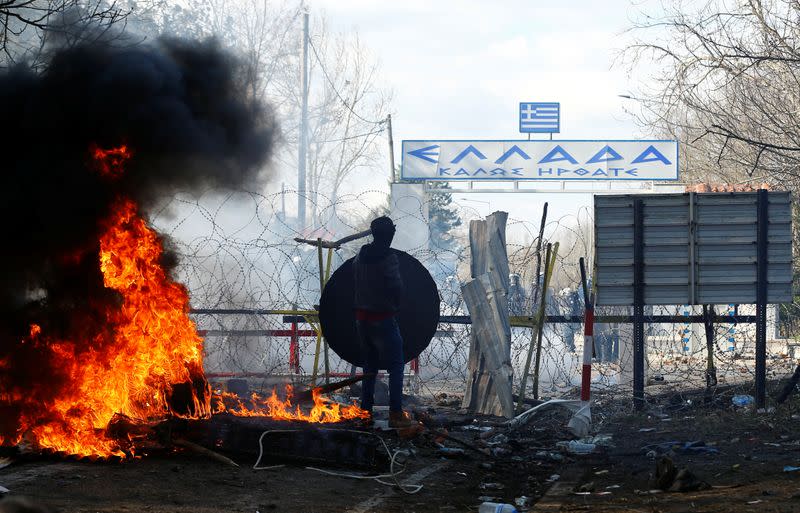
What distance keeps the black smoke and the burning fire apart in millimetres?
104

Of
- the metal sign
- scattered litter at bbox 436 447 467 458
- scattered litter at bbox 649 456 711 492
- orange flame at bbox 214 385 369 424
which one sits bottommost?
scattered litter at bbox 436 447 467 458

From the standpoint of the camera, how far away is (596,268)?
10820mm

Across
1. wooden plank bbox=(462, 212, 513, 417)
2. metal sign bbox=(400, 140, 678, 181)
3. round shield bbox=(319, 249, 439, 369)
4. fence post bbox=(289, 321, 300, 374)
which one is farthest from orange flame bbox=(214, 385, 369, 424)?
metal sign bbox=(400, 140, 678, 181)

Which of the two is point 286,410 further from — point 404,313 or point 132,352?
point 132,352

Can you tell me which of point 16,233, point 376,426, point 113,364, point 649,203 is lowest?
point 376,426

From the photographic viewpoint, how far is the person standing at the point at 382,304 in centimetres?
912

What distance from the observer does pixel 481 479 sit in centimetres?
734

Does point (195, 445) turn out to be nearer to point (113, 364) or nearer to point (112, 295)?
point (113, 364)

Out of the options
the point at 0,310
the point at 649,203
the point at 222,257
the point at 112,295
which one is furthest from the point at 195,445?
the point at 649,203

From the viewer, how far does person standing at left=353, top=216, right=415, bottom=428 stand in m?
9.12

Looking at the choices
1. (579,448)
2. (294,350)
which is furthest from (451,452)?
(294,350)

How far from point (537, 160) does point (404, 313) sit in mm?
19556

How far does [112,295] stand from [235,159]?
6.55 ft

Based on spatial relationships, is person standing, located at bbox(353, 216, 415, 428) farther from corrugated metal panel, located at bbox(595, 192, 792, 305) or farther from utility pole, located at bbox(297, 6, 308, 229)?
utility pole, located at bbox(297, 6, 308, 229)
